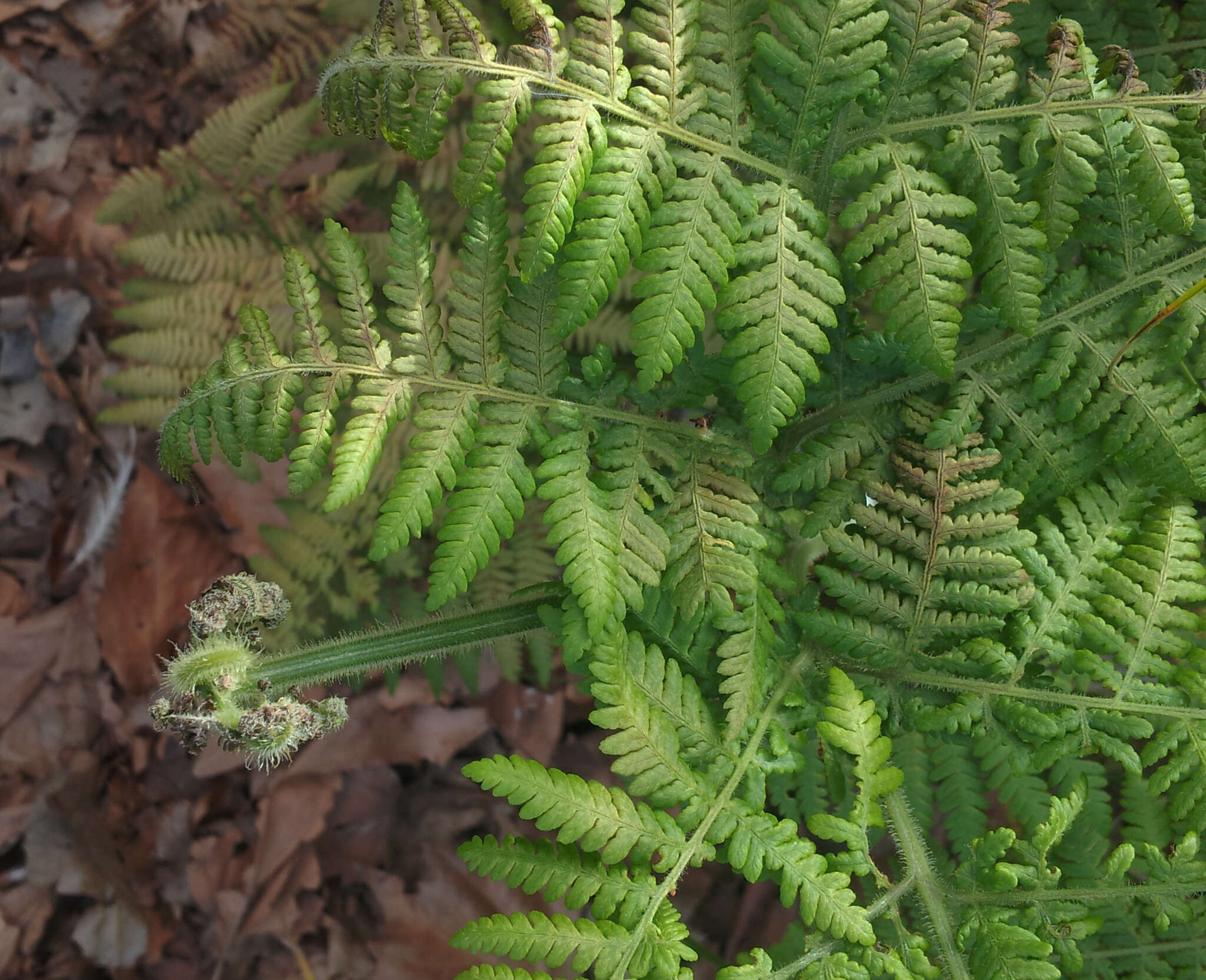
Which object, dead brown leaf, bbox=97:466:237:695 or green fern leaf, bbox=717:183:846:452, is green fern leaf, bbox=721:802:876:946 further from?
dead brown leaf, bbox=97:466:237:695

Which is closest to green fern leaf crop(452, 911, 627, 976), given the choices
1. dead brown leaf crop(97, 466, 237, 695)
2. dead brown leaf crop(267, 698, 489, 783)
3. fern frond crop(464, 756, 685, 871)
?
fern frond crop(464, 756, 685, 871)

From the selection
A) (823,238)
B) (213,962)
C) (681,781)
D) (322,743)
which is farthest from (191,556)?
(823,238)

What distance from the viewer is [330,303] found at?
333cm

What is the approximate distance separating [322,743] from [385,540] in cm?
208

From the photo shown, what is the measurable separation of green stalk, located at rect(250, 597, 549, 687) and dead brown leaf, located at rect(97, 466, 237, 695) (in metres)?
1.92

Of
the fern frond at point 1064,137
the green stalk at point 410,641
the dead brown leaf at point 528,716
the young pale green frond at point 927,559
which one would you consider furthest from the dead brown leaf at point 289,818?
the fern frond at point 1064,137

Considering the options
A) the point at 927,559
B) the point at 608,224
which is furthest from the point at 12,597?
the point at 927,559

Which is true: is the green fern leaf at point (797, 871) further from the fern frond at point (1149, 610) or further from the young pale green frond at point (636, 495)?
the fern frond at point (1149, 610)

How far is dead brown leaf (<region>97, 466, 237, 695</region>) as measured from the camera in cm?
362

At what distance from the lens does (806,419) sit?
2.12 meters

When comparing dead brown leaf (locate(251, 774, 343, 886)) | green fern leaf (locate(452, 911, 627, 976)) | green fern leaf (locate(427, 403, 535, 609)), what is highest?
green fern leaf (locate(427, 403, 535, 609))

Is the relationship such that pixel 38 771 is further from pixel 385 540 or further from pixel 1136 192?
pixel 1136 192

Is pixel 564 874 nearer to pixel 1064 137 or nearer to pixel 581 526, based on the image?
pixel 581 526

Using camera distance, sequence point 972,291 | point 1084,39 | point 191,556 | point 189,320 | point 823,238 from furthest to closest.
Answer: point 191,556 < point 189,320 < point 972,291 < point 1084,39 < point 823,238
